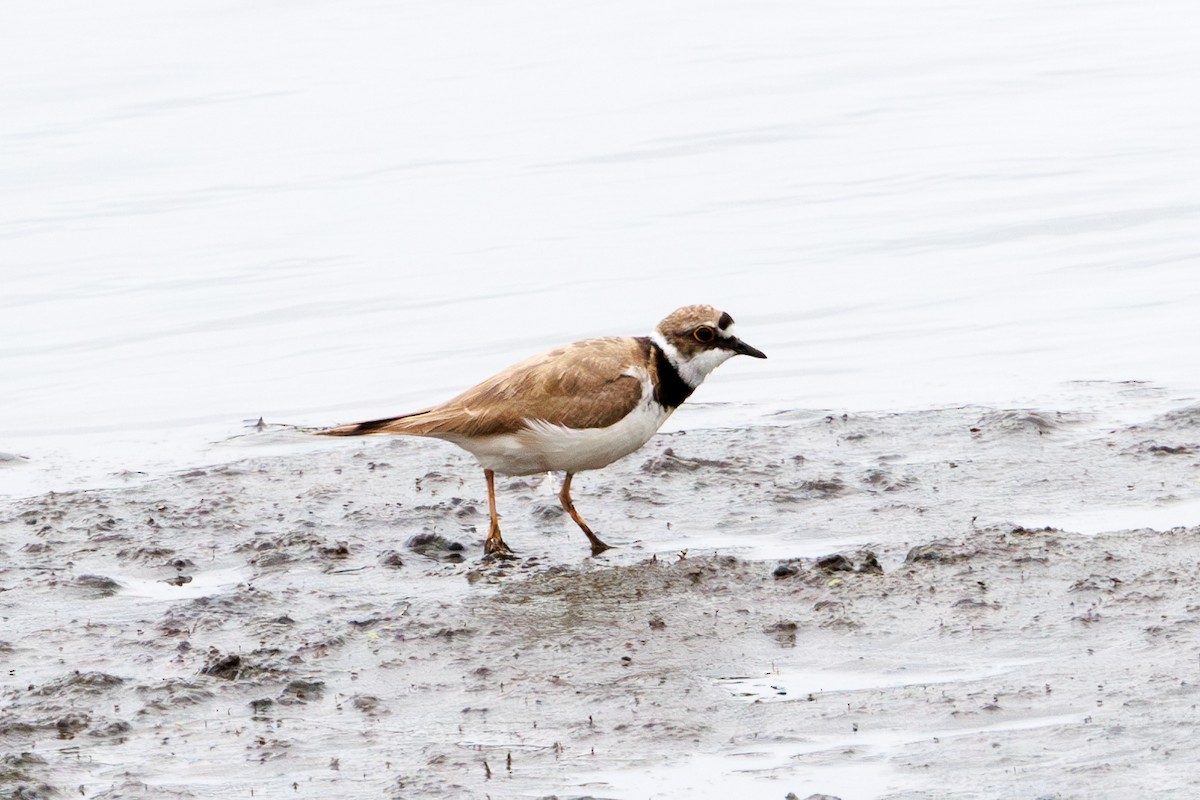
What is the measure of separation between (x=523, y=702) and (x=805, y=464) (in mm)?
3317

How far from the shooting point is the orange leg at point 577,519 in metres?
7.59

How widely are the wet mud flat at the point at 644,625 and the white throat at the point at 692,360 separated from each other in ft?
2.13

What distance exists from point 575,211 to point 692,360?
7.71m

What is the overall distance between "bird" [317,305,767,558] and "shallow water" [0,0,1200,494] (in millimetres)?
2270

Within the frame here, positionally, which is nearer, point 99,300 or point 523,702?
point 523,702

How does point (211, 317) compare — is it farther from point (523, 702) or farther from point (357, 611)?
point (523, 702)

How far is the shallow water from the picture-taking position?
1116 centimetres

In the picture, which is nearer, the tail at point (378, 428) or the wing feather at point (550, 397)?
the wing feather at point (550, 397)

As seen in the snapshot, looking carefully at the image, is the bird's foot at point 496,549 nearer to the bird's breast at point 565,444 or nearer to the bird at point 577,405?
the bird at point 577,405

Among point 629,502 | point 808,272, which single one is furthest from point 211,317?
point 629,502

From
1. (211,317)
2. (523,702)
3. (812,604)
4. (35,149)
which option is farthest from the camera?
(35,149)

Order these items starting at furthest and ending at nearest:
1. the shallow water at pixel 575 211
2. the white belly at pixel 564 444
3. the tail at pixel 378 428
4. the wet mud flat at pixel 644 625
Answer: the shallow water at pixel 575 211, the tail at pixel 378 428, the white belly at pixel 564 444, the wet mud flat at pixel 644 625

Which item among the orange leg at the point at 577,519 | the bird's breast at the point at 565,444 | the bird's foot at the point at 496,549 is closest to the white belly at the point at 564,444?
the bird's breast at the point at 565,444

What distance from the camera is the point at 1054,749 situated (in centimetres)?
503
